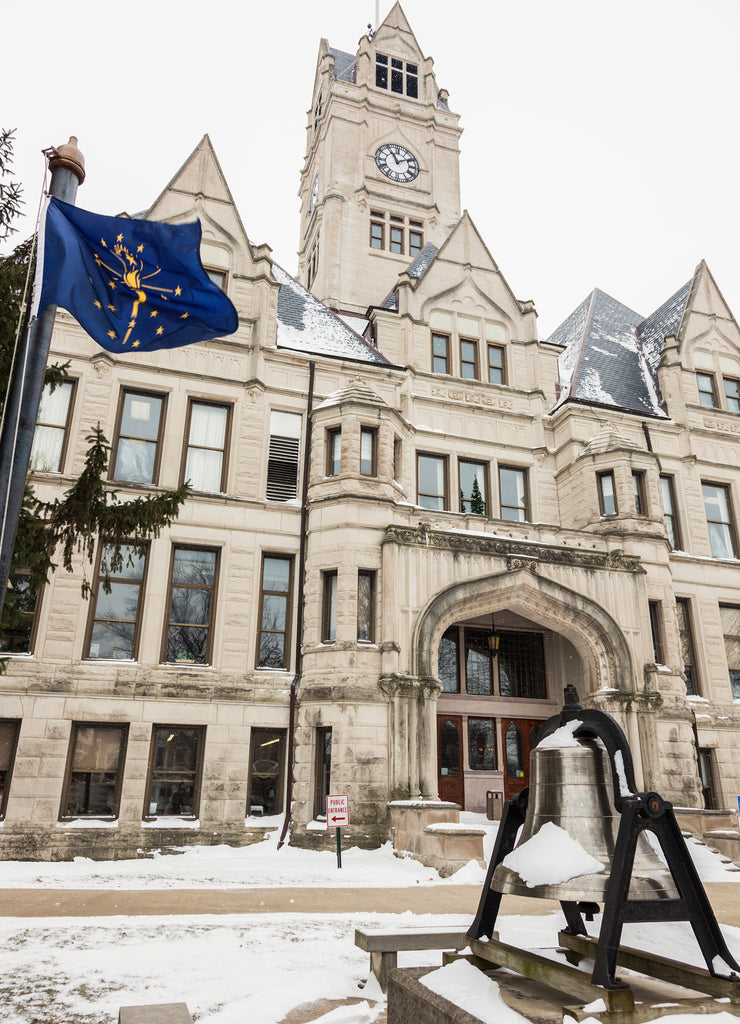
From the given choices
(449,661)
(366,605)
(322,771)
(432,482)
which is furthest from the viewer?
(432,482)

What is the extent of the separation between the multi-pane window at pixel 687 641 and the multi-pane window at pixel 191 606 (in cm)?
1372

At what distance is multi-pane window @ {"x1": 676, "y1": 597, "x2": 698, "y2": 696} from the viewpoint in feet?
72.1

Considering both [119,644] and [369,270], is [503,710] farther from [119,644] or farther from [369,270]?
[369,270]

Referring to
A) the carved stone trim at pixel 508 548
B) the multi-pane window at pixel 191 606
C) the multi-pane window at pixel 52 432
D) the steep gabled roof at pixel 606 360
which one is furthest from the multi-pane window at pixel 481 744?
the multi-pane window at pixel 52 432

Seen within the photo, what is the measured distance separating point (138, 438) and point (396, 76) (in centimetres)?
3443

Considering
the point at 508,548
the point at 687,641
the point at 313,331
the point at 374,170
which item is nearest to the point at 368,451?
the point at 508,548

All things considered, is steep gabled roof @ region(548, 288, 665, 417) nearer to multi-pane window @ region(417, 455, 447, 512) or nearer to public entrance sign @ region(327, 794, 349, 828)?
multi-pane window @ region(417, 455, 447, 512)

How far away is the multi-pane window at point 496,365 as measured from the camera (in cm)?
2422

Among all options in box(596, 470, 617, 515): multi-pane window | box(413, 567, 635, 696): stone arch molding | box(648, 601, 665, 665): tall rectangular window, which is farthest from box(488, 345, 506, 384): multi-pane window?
box(648, 601, 665, 665): tall rectangular window

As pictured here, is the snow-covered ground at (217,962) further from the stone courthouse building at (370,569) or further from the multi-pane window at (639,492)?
the multi-pane window at (639,492)

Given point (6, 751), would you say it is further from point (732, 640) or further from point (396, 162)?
point (396, 162)

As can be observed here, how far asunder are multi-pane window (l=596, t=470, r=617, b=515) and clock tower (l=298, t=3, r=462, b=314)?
660 inches

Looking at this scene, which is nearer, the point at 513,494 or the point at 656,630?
the point at 656,630

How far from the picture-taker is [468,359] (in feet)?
79.0
